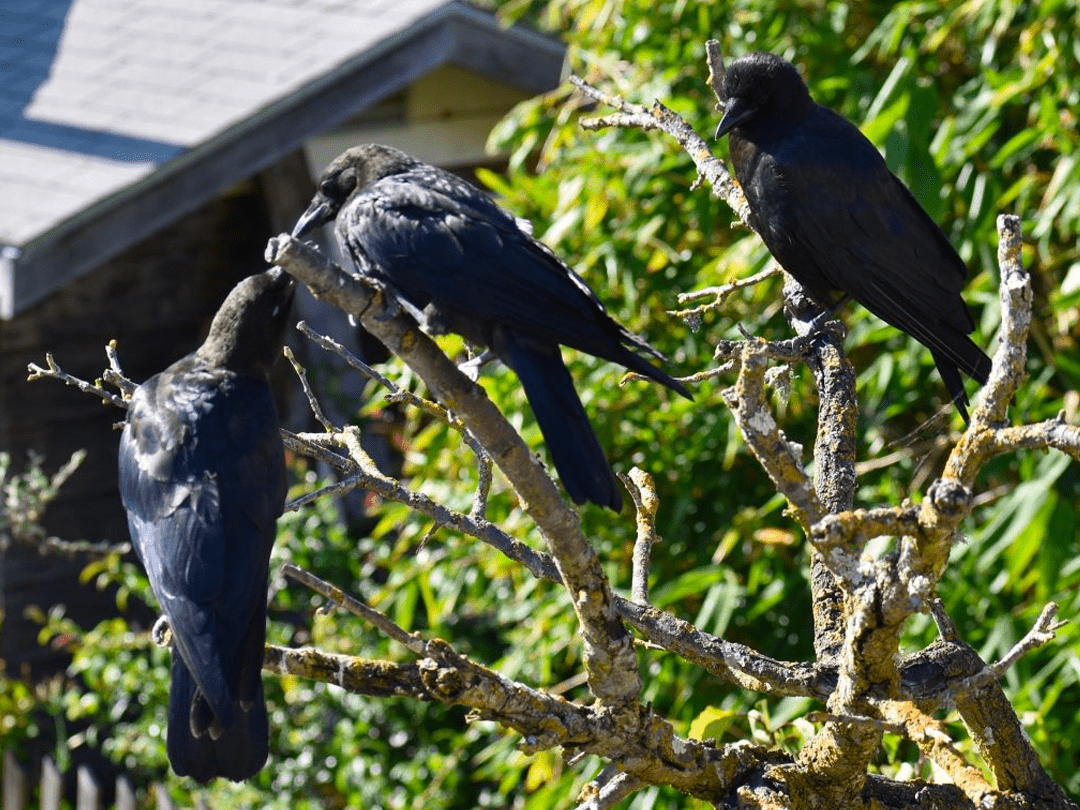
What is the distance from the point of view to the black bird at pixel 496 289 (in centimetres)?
180

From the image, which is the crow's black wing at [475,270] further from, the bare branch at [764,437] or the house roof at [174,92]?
the house roof at [174,92]

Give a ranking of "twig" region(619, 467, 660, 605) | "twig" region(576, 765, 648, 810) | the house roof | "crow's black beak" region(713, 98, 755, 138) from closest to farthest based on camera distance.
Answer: "twig" region(576, 765, 648, 810) < "twig" region(619, 467, 660, 605) < "crow's black beak" region(713, 98, 755, 138) < the house roof

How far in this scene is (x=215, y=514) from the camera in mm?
1978

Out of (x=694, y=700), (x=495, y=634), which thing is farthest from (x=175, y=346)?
(x=694, y=700)

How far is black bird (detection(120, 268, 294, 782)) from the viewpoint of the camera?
180 cm

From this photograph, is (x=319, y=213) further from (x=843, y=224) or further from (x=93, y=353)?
(x=93, y=353)

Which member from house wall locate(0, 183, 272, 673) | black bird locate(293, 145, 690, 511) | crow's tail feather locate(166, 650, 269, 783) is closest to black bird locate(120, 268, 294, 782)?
crow's tail feather locate(166, 650, 269, 783)

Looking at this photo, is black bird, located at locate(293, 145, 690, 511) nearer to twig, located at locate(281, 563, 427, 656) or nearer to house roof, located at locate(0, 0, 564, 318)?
twig, located at locate(281, 563, 427, 656)

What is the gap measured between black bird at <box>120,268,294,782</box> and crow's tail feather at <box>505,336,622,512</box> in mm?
431

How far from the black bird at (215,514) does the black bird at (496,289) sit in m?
0.30

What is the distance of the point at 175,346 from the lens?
17.6 feet

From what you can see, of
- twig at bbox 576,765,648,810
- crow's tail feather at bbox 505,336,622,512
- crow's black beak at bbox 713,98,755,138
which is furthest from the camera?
crow's black beak at bbox 713,98,755,138

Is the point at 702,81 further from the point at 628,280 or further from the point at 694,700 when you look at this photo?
the point at 694,700

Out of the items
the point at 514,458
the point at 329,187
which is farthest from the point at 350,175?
the point at 514,458
